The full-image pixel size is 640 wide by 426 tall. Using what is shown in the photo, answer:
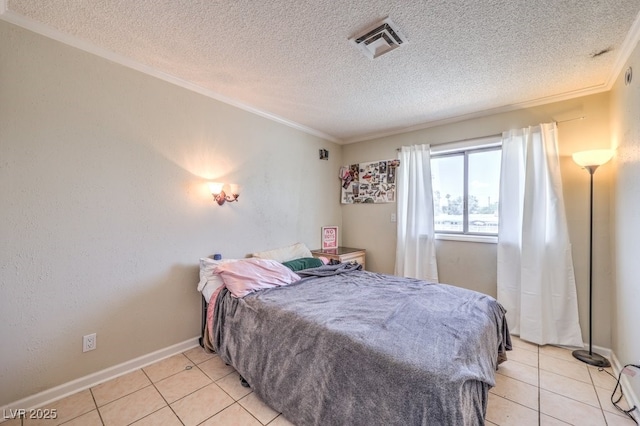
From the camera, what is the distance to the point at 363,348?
135 cm

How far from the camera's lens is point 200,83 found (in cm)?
248

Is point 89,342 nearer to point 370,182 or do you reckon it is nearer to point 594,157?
point 370,182

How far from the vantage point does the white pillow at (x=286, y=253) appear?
9.96ft

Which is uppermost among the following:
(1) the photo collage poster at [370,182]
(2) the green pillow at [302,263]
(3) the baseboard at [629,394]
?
(1) the photo collage poster at [370,182]

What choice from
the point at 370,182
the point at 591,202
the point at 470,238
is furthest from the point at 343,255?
the point at 591,202

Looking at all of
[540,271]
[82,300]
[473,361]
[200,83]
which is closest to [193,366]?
[82,300]

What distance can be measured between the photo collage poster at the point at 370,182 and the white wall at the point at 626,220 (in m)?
2.06

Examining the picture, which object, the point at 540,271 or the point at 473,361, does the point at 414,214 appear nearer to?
the point at 540,271

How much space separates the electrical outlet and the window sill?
3.50 m

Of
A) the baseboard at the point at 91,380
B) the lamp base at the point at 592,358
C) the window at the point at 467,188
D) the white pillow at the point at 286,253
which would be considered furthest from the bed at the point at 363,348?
the window at the point at 467,188

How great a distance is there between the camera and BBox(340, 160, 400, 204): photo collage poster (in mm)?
3779

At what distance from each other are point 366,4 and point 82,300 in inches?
107

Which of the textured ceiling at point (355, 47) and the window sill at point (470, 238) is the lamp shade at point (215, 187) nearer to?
the textured ceiling at point (355, 47)

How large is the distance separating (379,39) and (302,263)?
2234mm
